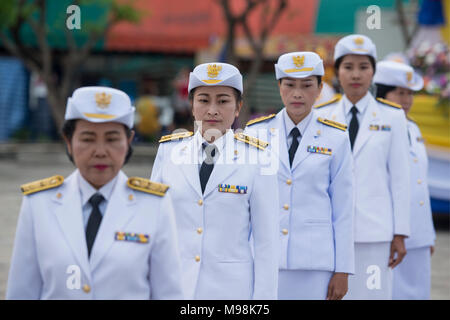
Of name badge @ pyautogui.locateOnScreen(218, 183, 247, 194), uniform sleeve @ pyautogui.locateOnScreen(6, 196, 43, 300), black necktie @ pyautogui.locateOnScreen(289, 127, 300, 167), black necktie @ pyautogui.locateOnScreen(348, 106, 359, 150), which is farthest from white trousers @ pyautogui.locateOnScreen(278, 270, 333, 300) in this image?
uniform sleeve @ pyautogui.locateOnScreen(6, 196, 43, 300)

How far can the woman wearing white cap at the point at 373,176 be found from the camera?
4535 mm

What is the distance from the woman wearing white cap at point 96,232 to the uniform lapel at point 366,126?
2365 mm

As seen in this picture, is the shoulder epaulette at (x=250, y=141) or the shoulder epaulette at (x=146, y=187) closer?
the shoulder epaulette at (x=146, y=187)

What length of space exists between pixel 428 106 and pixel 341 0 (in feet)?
37.9

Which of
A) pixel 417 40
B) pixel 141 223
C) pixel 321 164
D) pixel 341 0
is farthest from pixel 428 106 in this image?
A: pixel 341 0

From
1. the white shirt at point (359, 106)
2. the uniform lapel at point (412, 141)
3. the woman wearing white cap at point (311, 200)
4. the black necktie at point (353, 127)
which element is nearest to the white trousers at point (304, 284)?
the woman wearing white cap at point (311, 200)

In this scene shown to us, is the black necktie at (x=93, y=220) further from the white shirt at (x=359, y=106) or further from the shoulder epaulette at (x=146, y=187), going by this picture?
the white shirt at (x=359, y=106)

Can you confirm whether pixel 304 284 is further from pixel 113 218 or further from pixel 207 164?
pixel 113 218

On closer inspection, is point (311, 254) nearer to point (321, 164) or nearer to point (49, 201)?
point (321, 164)

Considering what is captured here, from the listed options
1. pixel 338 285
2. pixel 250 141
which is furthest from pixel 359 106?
pixel 250 141

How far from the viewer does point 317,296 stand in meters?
3.90

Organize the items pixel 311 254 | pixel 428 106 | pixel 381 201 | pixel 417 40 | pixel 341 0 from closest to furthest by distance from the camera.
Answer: pixel 311 254, pixel 381 201, pixel 428 106, pixel 417 40, pixel 341 0

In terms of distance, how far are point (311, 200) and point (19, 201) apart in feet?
28.6

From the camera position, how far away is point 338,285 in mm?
3873
